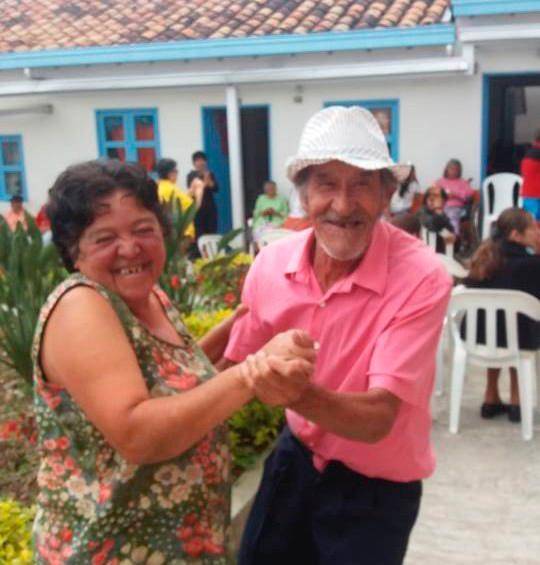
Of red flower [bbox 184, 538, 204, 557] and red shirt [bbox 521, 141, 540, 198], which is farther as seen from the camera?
red shirt [bbox 521, 141, 540, 198]

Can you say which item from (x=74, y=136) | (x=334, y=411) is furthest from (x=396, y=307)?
(x=74, y=136)

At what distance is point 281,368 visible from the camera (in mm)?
1420

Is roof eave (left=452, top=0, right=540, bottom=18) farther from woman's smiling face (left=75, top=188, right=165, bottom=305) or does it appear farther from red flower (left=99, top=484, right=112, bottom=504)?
red flower (left=99, top=484, right=112, bottom=504)

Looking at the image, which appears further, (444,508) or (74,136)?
(74,136)

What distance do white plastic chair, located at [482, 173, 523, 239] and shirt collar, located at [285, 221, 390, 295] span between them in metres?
7.91

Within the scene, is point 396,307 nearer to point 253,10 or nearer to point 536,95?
point 253,10

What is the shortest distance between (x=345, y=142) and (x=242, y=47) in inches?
315

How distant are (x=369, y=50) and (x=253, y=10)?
2.92m

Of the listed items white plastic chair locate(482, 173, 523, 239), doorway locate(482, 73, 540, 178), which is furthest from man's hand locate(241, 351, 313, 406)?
doorway locate(482, 73, 540, 178)

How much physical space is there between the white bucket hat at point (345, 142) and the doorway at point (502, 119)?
27.1 ft

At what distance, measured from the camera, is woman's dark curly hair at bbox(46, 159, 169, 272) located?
1584 mm

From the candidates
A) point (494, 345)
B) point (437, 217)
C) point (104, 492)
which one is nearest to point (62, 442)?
point (104, 492)

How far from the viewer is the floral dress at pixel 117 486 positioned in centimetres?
157

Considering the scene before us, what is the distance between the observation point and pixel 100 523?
1.61 m
